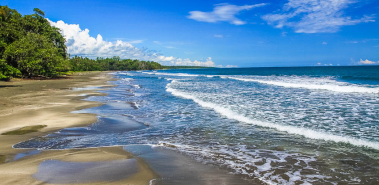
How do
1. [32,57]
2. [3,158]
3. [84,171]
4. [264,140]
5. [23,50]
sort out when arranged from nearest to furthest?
[84,171], [3,158], [264,140], [23,50], [32,57]

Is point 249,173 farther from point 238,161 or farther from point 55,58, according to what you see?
point 55,58

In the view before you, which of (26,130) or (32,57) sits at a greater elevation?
(32,57)

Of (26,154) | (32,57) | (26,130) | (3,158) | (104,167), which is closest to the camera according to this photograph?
(104,167)

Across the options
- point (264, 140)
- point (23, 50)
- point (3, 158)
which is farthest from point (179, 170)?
point (23, 50)

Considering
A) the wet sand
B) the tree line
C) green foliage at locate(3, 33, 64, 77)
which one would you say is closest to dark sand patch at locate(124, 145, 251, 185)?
the wet sand

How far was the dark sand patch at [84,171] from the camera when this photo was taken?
13.5 ft

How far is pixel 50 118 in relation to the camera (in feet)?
31.9

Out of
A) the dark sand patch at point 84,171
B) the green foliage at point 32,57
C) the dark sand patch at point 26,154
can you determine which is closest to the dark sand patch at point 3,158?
the dark sand patch at point 26,154

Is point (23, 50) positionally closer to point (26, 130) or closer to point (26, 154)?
point (26, 130)

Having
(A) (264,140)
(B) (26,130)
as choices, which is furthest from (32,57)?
(A) (264,140)

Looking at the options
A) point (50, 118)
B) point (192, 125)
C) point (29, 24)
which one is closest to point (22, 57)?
point (29, 24)

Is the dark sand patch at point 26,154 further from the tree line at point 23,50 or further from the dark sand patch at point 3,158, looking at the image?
the tree line at point 23,50

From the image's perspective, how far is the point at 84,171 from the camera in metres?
4.50

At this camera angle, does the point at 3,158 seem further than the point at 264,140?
No
